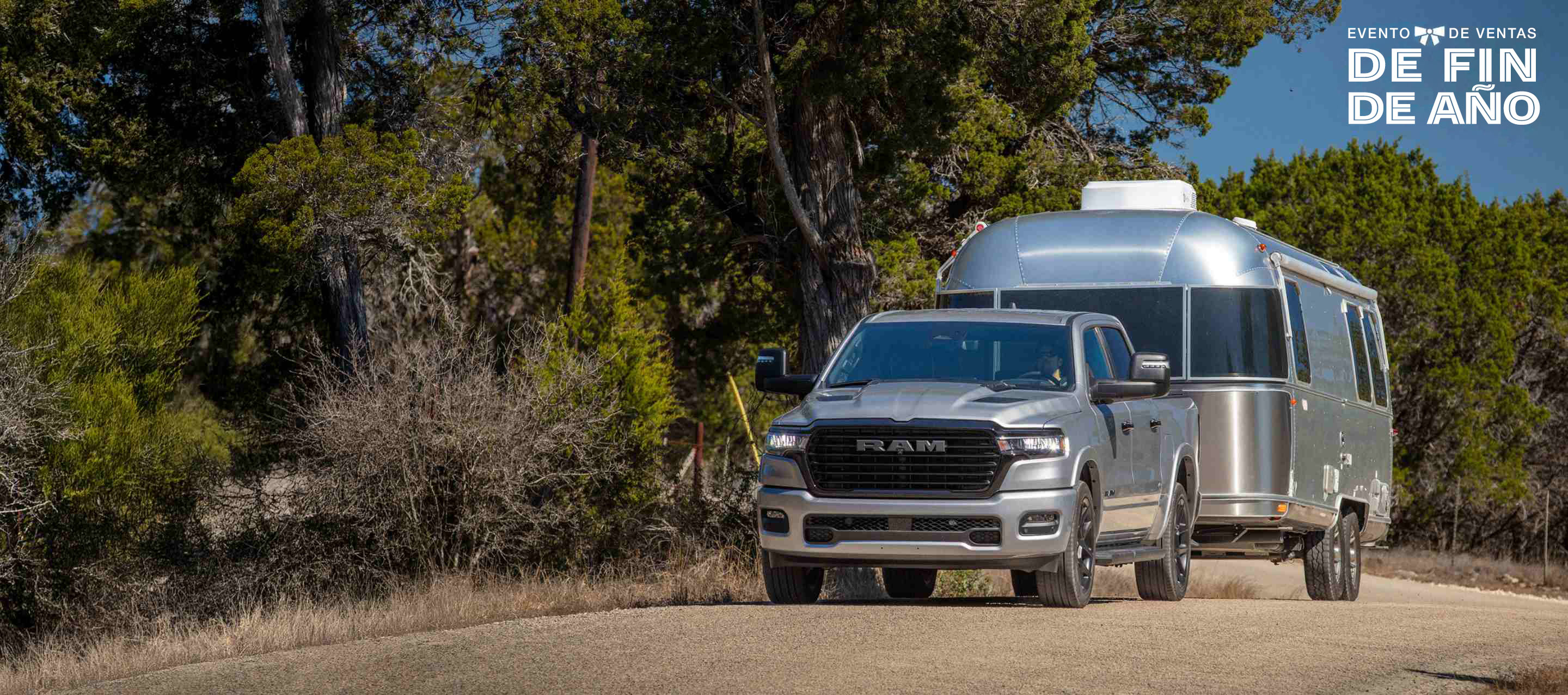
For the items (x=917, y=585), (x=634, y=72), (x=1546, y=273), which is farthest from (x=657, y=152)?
(x=1546, y=273)

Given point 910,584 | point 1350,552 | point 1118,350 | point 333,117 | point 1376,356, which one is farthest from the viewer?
point 333,117

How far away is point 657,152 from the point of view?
24.1 meters

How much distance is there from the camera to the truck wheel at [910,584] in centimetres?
1465

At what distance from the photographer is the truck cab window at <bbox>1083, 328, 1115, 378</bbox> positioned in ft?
40.1

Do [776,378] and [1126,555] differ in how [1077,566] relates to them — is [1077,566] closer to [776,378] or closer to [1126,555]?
[1126,555]

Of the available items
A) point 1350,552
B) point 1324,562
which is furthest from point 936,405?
point 1350,552

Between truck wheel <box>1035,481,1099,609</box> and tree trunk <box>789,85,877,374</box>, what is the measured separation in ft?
33.9

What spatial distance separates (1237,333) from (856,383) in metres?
3.70

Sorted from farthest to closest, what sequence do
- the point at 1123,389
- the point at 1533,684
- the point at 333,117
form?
the point at 333,117
the point at 1123,389
the point at 1533,684

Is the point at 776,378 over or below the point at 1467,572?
over

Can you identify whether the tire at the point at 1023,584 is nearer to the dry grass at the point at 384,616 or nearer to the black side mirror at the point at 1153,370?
the dry grass at the point at 384,616

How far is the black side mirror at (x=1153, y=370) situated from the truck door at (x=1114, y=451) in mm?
378

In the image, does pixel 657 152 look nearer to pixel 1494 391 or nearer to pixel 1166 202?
pixel 1166 202

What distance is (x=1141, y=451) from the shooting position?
12406mm
